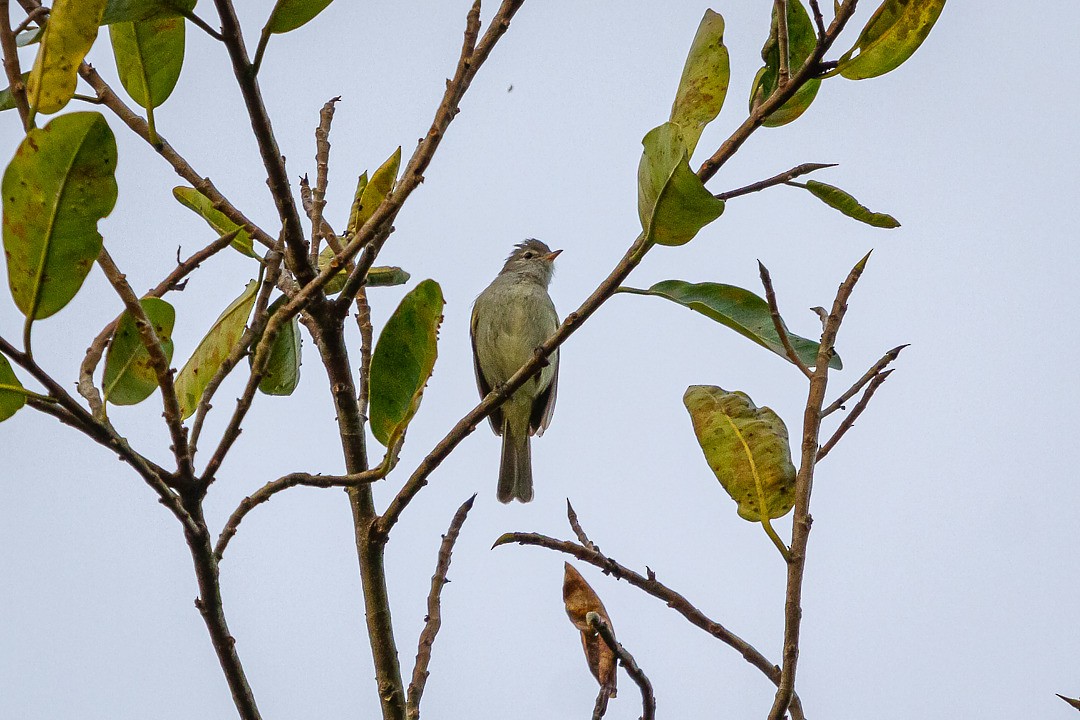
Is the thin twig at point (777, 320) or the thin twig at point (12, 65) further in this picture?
the thin twig at point (777, 320)

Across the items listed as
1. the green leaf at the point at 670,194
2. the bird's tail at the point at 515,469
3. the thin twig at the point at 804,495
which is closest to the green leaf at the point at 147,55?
the green leaf at the point at 670,194

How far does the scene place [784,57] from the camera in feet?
6.41

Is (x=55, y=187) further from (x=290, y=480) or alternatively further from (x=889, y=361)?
(x=889, y=361)

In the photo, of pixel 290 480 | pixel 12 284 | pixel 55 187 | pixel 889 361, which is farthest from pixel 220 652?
pixel 889 361

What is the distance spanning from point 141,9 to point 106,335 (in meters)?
0.64

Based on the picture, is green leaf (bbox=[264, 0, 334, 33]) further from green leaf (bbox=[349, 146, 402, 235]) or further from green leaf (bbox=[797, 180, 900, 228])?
green leaf (bbox=[797, 180, 900, 228])

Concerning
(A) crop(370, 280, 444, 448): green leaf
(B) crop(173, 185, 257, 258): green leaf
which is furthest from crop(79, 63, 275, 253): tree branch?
(A) crop(370, 280, 444, 448): green leaf

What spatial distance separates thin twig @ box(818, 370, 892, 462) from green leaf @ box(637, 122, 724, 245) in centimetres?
49

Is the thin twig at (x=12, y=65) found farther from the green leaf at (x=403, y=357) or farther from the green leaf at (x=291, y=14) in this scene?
the green leaf at (x=403, y=357)

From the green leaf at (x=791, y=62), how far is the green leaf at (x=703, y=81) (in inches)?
2.8

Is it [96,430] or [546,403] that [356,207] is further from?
[546,403]

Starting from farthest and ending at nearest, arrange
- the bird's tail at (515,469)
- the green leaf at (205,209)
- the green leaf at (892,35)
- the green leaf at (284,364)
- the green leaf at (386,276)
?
the bird's tail at (515,469) → the green leaf at (386,276) → the green leaf at (205,209) → the green leaf at (284,364) → the green leaf at (892,35)

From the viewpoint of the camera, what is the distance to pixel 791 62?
86.2 inches

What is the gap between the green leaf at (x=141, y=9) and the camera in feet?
5.89
